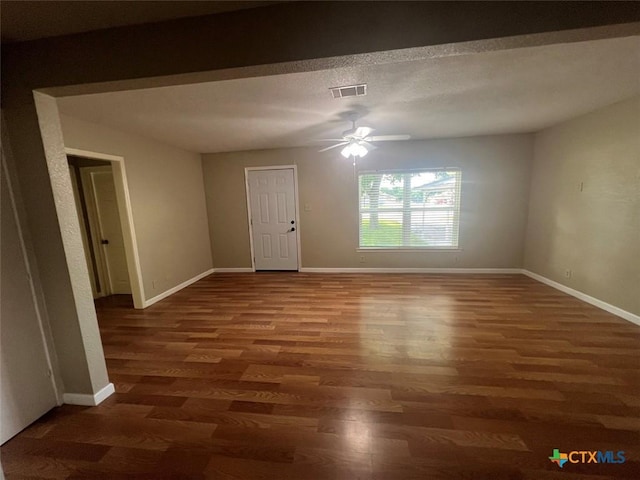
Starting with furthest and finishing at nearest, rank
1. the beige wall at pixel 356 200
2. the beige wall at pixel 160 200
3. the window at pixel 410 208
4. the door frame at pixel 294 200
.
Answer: the door frame at pixel 294 200, the window at pixel 410 208, the beige wall at pixel 356 200, the beige wall at pixel 160 200

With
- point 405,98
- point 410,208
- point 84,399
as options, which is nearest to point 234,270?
point 84,399

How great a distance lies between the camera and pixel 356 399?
70.4 inches

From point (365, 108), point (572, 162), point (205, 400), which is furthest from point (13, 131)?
point (572, 162)

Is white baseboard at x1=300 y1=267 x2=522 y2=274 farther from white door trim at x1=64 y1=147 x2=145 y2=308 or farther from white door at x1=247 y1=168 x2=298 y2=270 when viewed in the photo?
white door trim at x1=64 y1=147 x2=145 y2=308

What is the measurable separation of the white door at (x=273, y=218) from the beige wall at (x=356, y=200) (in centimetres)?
19

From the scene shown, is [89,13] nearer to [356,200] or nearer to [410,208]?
[356,200]

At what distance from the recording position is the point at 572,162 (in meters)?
3.45

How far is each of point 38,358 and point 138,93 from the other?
2165mm

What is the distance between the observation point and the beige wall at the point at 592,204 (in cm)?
274

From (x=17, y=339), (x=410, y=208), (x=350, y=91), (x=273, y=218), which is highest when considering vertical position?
(x=350, y=91)

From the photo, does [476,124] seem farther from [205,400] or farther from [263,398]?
[205,400]

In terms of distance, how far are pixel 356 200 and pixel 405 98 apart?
2.35 m

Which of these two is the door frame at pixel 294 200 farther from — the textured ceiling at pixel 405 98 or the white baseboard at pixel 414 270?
the textured ceiling at pixel 405 98

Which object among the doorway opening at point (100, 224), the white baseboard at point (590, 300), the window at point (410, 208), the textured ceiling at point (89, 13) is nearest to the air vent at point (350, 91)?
the textured ceiling at point (89, 13)
